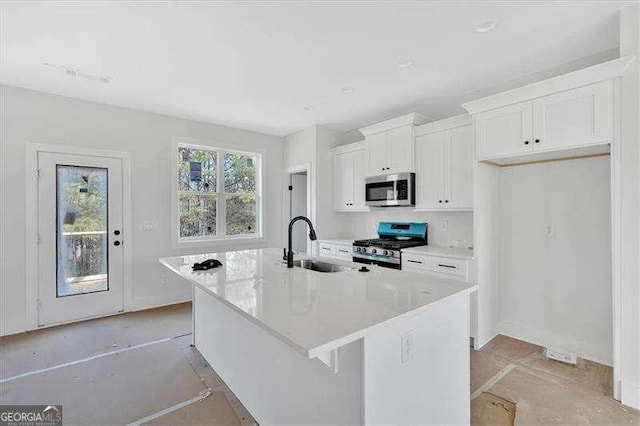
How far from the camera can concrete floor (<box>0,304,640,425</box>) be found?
2.01 m

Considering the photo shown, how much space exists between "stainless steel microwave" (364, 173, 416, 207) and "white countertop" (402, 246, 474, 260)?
0.60m

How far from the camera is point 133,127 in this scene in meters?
4.07

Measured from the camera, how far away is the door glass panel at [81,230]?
12.0 feet

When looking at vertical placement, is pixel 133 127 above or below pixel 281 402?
above

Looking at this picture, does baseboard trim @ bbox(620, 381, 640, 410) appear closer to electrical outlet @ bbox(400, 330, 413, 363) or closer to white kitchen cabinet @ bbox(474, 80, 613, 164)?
white kitchen cabinet @ bbox(474, 80, 613, 164)

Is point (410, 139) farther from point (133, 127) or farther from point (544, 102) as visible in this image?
point (133, 127)

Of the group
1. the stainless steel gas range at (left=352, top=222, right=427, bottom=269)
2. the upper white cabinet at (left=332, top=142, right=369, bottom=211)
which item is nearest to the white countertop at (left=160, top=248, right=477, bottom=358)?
the stainless steel gas range at (left=352, top=222, right=427, bottom=269)

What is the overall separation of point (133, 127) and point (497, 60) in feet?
14.0

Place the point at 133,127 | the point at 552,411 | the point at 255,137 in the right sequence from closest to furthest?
the point at 552,411 < the point at 133,127 < the point at 255,137

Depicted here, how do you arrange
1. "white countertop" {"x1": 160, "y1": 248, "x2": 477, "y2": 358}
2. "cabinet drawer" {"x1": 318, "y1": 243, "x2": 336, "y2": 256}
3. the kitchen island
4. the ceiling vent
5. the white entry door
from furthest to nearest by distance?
"cabinet drawer" {"x1": 318, "y1": 243, "x2": 336, "y2": 256}, the white entry door, the ceiling vent, the kitchen island, "white countertop" {"x1": 160, "y1": 248, "x2": 477, "y2": 358}

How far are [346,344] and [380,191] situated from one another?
3152 millimetres

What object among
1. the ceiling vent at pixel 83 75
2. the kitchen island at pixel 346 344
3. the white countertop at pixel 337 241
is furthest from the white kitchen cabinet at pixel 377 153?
the ceiling vent at pixel 83 75

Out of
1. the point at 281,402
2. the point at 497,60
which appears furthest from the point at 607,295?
the point at 281,402
